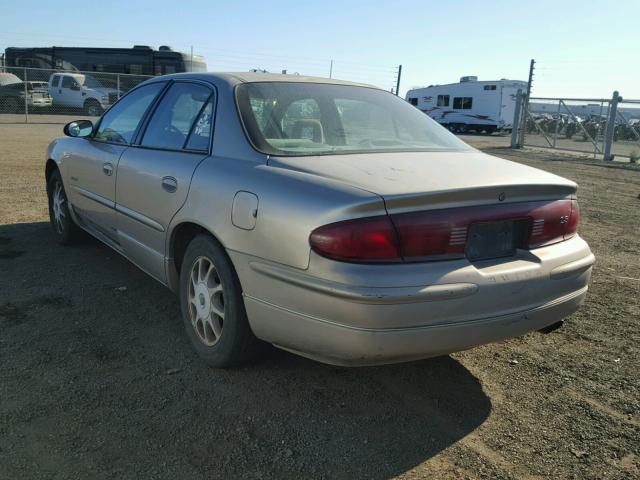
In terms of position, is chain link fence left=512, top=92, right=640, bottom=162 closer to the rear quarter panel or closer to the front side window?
the front side window

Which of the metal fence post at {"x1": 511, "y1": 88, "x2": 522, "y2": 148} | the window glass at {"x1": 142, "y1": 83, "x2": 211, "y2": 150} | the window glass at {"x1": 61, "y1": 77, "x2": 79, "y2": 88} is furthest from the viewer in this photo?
the window glass at {"x1": 61, "y1": 77, "x2": 79, "y2": 88}

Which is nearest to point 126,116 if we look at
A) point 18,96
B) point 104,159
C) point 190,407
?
point 104,159

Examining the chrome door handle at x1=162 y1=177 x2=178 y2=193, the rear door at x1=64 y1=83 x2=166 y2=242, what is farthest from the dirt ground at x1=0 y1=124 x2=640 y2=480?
the chrome door handle at x1=162 y1=177 x2=178 y2=193

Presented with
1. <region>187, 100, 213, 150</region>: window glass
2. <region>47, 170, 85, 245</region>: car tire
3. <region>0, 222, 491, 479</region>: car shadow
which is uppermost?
<region>187, 100, 213, 150</region>: window glass

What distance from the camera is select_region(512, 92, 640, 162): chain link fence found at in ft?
60.6

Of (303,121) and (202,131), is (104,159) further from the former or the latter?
(303,121)

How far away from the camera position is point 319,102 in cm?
349

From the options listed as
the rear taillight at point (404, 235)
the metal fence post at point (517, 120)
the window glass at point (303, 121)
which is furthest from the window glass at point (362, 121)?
the metal fence post at point (517, 120)

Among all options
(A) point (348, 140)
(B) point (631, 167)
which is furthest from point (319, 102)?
(B) point (631, 167)

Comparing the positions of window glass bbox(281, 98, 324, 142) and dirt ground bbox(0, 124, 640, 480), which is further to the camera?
window glass bbox(281, 98, 324, 142)

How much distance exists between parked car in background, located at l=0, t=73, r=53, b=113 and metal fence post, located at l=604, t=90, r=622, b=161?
2239cm

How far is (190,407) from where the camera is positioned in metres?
2.75

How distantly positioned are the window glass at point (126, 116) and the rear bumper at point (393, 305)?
6.29 feet

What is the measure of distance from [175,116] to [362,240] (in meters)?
1.93
